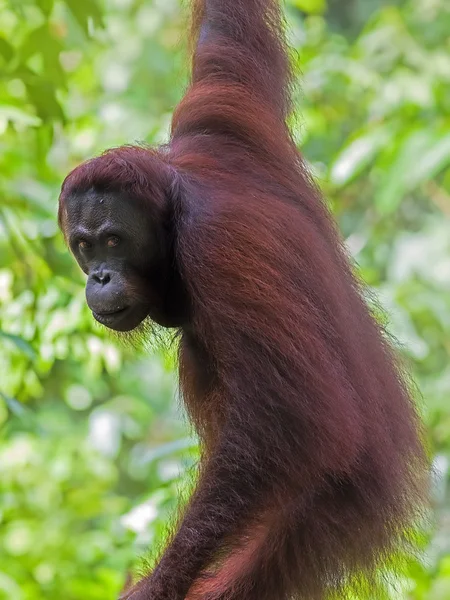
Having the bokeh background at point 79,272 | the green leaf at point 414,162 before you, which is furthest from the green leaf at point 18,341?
→ the green leaf at point 414,162

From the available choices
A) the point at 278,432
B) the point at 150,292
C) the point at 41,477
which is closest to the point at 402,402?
the point at 278,432

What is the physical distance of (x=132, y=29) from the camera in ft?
22.1

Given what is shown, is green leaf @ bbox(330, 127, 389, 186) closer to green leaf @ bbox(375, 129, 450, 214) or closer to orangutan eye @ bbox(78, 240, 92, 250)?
green leaf @ bbox(375, 129, 450, 214)

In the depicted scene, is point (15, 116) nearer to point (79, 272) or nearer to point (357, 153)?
point (79, 272)

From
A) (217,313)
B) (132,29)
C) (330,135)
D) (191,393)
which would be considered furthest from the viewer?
(132,29)

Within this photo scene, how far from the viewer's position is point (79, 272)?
4.17m

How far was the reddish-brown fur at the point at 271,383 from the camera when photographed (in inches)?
90.7

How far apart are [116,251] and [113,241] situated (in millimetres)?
30

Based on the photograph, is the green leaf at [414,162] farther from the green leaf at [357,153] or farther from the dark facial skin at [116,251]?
the dark facial skin at [116,251]

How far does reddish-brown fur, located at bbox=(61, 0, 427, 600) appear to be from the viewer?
7.56 ft

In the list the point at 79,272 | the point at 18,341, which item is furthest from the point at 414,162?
the point at 18,341

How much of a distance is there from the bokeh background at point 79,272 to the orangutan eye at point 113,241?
0.47m

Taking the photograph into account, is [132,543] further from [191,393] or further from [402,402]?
[402,402]

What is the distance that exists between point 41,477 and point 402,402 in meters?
2.80
